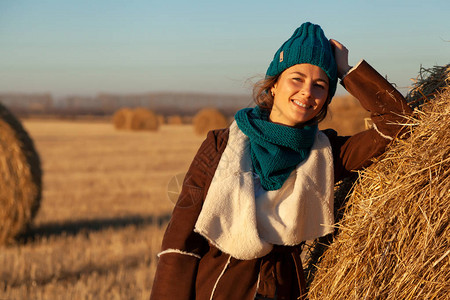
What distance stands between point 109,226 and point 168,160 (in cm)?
869

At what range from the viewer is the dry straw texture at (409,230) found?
2.32 metres

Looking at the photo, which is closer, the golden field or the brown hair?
the brown hair

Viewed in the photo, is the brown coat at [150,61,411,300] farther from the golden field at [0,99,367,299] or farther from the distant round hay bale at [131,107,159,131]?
the distant round hay bale at [131,107,159,131]

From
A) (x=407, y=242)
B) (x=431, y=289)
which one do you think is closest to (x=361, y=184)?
(x=407, y=242)

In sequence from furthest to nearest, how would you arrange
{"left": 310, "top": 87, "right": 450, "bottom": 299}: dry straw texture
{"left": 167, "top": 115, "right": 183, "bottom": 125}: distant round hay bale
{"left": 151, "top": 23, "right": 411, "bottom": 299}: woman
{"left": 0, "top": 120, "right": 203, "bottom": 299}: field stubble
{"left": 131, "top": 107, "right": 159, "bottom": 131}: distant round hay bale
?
{"left": 167, "top": 115, "right": 183, "bottom": 125}: distant round hay bale
{"left": 131, "top": 107, "right": 159, "bottom": 131}: distant round hay bale
{"left": 0, "top": 120, "right": 203, "bottom": 299}: field stubble
{"left": 151, "top": 23, "right": 411, "bottom": 299}: woman
{"left": 310, "top": 87, "right": 450, "bottom": 299}: dry straw texture

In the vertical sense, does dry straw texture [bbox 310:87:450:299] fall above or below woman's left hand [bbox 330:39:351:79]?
below

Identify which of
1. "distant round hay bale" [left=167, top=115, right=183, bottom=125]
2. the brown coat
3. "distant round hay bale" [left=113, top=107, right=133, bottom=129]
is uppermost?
the brown coat

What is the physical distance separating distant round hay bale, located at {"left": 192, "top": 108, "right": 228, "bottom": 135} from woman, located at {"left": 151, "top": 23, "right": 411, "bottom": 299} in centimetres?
2234

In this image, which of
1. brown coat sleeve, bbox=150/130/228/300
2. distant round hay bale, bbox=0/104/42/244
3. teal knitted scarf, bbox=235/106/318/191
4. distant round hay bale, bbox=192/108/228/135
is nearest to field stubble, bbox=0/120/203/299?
distant round hay bale, bbox=0/104/42/244

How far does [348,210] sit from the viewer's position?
263 cm

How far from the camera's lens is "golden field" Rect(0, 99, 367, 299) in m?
5.34

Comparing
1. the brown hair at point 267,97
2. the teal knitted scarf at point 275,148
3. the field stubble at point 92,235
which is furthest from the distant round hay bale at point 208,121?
the teal knitted scarf at point 275,148

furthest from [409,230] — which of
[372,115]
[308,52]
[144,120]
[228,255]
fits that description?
[144,120]

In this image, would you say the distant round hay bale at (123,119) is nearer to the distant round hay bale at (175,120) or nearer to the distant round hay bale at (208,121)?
the distant round hay bale at (208,121)
